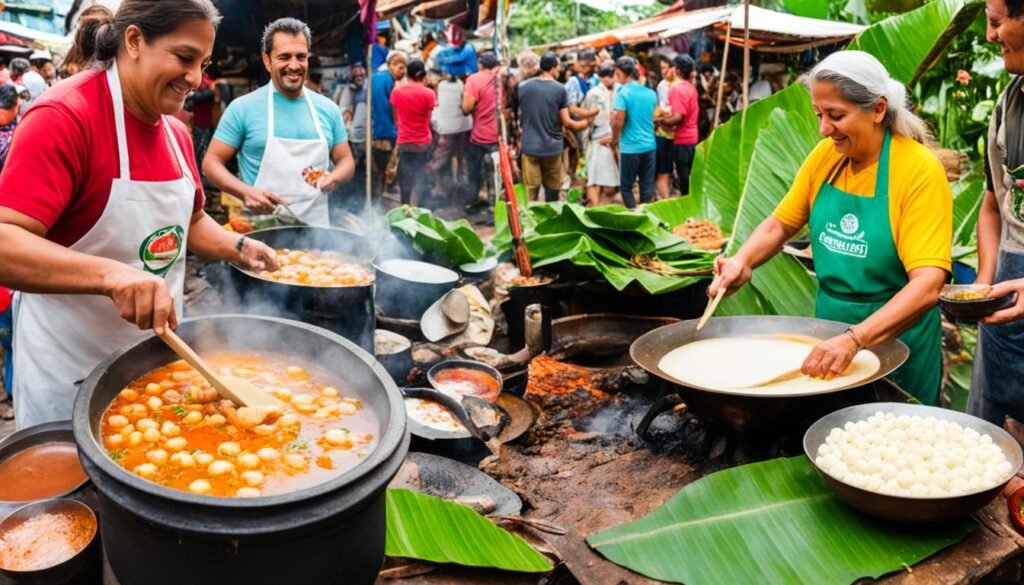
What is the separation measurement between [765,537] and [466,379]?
1.90 m

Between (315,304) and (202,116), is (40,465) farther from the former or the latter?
(202,116)

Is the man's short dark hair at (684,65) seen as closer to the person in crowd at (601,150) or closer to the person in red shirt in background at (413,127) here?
the person in crowd at (601,150)

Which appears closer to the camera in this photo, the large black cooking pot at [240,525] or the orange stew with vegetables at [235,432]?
the large black cooking pot at [240,525]

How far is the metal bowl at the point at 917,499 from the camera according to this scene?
2.23 metres

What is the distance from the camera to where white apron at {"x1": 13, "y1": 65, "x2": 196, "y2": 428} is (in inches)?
85.6

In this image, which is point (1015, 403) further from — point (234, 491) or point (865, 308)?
point (234, 491)

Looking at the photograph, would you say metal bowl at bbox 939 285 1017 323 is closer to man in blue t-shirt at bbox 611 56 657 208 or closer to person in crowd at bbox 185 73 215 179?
man in blue t-shirt at bbox 611 56 657 208

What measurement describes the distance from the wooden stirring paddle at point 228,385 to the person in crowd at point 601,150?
944cm

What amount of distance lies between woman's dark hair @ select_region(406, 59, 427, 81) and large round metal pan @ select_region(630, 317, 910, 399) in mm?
7976

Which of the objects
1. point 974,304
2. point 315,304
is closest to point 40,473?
point 315,304

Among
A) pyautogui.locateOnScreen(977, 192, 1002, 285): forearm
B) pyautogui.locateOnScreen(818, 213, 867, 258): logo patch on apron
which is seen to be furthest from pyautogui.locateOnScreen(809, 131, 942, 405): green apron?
pyautogui.locateOnScreen(977, 192, 1002, 285): forearm

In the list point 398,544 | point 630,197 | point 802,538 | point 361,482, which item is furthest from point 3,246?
point 630,197

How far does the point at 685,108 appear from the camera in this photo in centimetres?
1102

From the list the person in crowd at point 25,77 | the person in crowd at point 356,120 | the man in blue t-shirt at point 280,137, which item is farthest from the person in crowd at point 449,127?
the man in blue t-shirt at point 280,137
